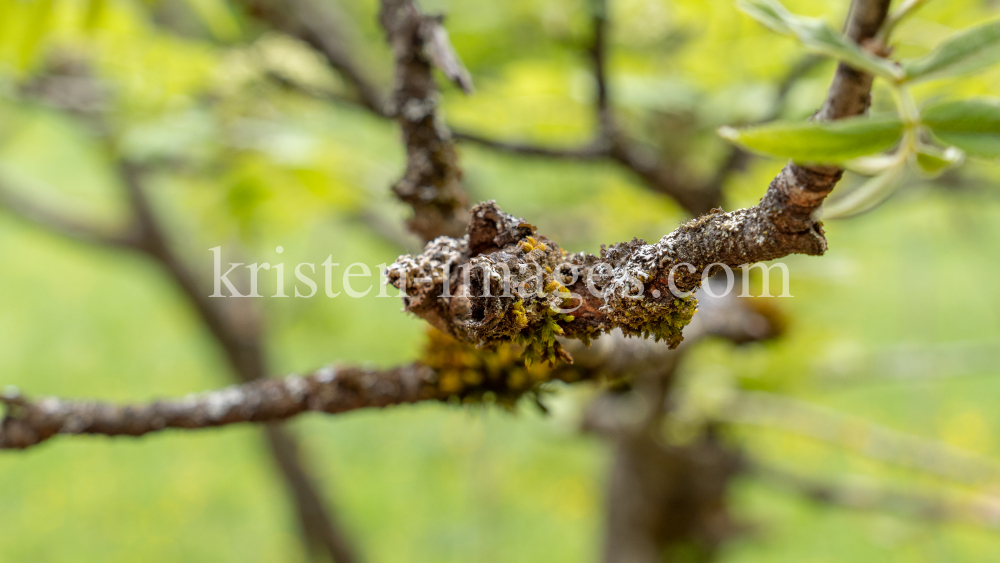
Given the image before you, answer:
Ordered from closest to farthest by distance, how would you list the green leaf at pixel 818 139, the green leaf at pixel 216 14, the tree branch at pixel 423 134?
the green leaf at pixel 818 139 < the tree branch at pixel 423 134 < the green leaf at pixel 216 14

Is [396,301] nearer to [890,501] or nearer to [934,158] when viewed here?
[890,501]

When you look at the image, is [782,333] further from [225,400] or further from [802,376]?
[225,400]

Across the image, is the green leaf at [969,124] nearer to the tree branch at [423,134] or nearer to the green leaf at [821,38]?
the green leaf at [821,38]

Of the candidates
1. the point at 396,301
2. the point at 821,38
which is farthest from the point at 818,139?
the point at 396,301

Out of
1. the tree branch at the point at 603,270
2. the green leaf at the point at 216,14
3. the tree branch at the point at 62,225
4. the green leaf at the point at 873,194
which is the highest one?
the green leaf at the point at 216,14

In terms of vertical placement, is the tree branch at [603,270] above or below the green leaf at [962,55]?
below

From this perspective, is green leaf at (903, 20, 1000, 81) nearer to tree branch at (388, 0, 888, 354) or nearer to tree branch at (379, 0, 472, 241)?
tree branch at (388, 0, 888, 354)

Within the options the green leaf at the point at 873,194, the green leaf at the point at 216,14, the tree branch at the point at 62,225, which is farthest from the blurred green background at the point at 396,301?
the green leaf at the point at 873,194
